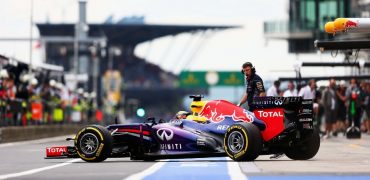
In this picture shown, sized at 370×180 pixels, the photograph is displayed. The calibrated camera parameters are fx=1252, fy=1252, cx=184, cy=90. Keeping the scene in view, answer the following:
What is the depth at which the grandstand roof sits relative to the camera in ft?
604

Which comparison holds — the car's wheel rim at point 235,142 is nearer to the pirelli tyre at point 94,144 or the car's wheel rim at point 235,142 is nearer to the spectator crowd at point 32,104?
the pirelli tyre at point 94,144

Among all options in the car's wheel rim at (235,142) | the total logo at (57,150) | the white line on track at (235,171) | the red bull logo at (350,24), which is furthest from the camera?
the red bull logo at (350,24)

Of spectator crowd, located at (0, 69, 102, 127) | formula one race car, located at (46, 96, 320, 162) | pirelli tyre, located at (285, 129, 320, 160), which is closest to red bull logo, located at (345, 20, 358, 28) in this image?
pirelli tyre, located at (285, 129, 320, 160)

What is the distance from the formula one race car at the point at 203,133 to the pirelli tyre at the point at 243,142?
0.13 m

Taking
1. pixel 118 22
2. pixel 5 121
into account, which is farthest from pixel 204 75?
pixel 5 121

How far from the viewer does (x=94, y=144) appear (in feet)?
68.7

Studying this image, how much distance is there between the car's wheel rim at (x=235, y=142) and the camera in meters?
20.1

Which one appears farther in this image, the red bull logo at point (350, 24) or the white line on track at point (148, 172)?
the red bull logo at point (350, 24)

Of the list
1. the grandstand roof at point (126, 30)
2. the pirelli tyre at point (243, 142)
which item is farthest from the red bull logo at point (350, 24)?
the grandstand roof at point (126, 30)

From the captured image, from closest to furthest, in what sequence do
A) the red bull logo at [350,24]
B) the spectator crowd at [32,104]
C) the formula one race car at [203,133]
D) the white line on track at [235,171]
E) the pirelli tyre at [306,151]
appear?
the white line on track at [235,171], the formula one race car at [203,133], the pirelli tyre at [306,151], the red bull logo at [350,24], the spectator crowd at [32,104]

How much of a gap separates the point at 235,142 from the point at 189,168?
201 centimetres

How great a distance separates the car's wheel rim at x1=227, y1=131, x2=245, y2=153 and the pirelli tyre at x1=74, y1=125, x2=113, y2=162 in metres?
2.05

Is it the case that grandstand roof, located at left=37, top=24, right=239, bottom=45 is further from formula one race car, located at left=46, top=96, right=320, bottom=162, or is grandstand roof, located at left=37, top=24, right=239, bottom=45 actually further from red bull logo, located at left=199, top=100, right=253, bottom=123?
formula one race car, located at left=46, top=96, right=320, bottom=162

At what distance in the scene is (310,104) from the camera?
2103 cm
